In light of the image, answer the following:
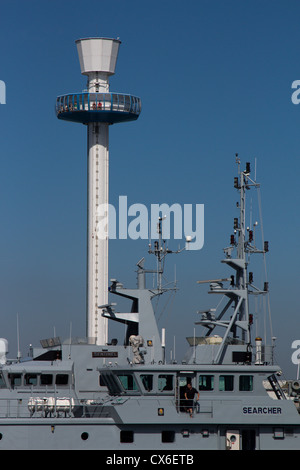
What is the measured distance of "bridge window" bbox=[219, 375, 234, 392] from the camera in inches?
1688

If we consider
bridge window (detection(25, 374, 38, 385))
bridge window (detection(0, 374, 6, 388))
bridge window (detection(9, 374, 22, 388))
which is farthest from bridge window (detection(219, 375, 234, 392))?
bridge window (detection(0, 374, 6, 388))

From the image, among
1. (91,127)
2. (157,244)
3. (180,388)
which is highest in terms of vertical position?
(91,127)

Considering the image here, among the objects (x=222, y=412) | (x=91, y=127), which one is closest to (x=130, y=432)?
(x=222, y=412)

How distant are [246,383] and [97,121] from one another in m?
49.3

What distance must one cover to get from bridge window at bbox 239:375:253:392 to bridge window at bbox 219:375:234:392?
407 millimetres

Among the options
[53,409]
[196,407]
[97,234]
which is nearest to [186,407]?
[196,407]

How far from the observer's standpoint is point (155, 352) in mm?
51062

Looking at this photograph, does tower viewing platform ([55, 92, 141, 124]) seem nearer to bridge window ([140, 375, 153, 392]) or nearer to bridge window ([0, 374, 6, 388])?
bridge window ([0, 374, 6, 388])

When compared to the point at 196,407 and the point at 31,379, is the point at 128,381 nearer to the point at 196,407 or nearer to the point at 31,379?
the point at 196,407

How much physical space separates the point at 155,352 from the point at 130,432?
9.00 m

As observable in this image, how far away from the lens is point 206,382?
4284 cm

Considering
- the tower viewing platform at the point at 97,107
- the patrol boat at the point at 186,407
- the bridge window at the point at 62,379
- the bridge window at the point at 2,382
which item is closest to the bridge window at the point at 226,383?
the patrol boat at the point at 186,407
